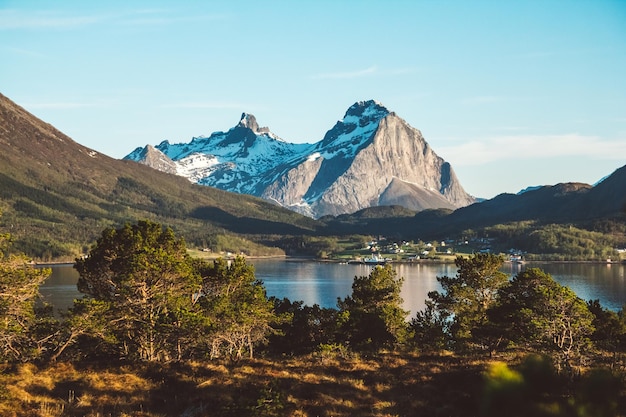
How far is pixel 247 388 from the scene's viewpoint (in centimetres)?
3322

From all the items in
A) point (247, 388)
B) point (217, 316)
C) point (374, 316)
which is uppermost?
point (217, 316)

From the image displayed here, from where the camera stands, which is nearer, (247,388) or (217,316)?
(247,388)

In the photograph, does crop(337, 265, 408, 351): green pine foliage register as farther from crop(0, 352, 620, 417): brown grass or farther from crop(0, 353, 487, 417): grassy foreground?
crop(0, 353, 487, 417): grassy foreground

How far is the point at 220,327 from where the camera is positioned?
44.9 metres

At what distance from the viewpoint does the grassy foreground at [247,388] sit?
96.5ft

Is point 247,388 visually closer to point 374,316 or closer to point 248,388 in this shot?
point 248,388

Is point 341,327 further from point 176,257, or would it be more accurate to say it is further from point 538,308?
point 538,308

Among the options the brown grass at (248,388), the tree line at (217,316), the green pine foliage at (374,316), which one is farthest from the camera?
the green pine foliage at (374,316)

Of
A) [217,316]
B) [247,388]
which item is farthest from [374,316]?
[247,388]

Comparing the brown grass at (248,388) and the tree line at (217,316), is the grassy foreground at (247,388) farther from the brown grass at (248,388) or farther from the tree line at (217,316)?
the tree line at (217,316)

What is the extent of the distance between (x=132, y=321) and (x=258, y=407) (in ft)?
71.8

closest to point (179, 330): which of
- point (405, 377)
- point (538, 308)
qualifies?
point (405, 377)

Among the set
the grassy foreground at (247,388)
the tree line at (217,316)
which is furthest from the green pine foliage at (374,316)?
the grassy foreground at (247,388)

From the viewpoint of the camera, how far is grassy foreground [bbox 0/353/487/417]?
29.4m
